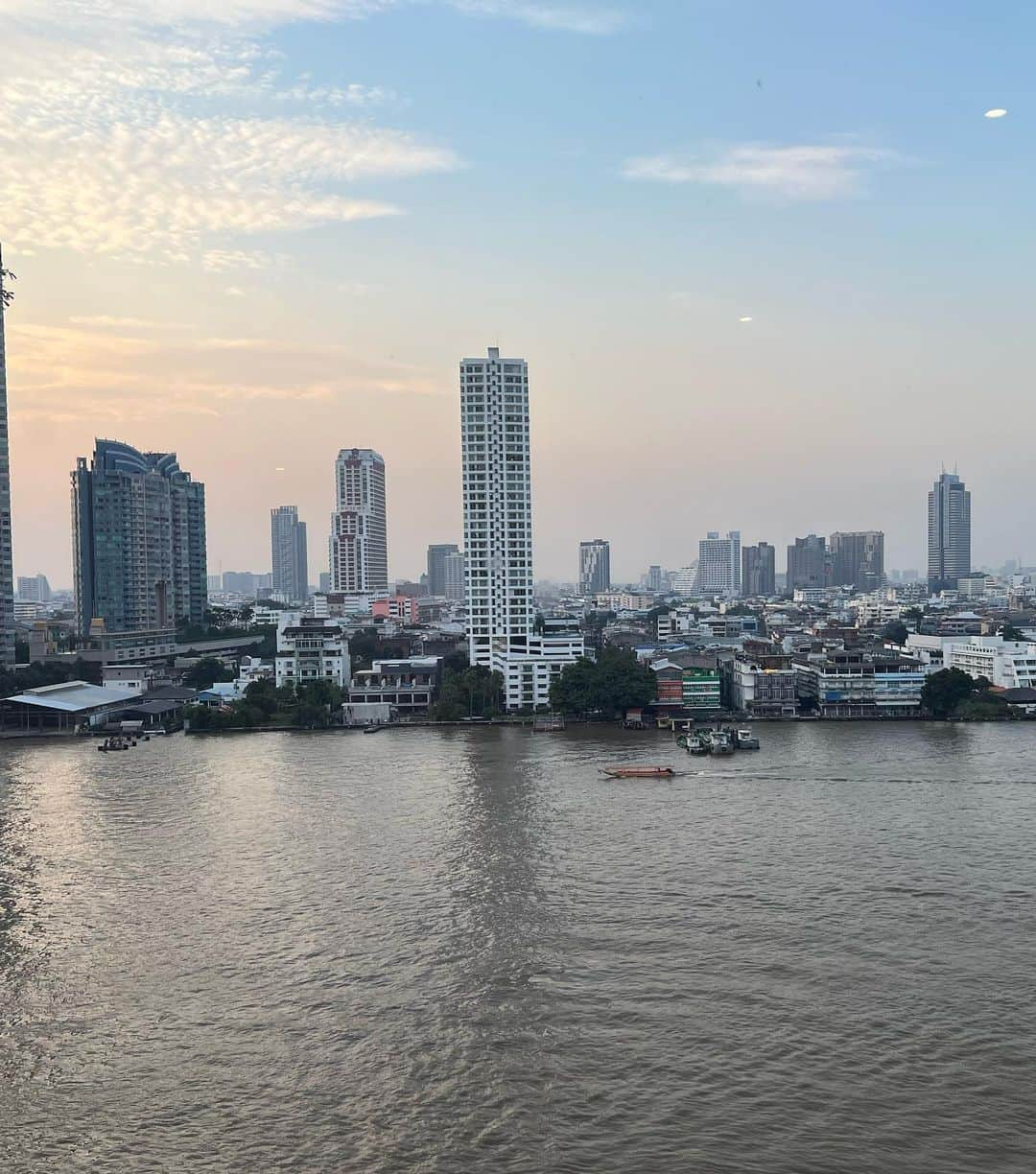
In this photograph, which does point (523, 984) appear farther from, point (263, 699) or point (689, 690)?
point (263, 699)

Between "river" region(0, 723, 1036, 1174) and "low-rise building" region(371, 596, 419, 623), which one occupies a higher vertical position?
"low-rise building" region(371, 596, 419, 623)

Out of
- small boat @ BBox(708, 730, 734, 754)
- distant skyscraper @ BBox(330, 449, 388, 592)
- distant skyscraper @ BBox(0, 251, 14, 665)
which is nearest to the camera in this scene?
small boat @ BBox(708, 730, 734, 754)

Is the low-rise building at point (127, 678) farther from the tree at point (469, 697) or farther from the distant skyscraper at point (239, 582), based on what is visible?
the distant skyscraper at point (239, 582)

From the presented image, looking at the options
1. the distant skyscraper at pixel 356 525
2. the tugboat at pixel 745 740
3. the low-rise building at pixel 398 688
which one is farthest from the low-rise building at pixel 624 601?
the tugboat at pixel 745 740

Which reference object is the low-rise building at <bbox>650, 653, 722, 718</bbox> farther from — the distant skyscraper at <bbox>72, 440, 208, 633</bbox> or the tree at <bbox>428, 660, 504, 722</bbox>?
the distant skyscraper at <bbox>72, 440, 208, 633</bbox>

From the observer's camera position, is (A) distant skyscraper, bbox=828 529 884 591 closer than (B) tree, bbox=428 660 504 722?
No

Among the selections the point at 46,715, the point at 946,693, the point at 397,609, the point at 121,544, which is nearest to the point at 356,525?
the point at 397,609

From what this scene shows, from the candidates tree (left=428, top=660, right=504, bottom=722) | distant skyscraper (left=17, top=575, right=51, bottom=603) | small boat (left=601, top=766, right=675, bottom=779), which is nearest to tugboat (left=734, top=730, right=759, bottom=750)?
small boat (left=601, top=766, right=675, bottom=779)
